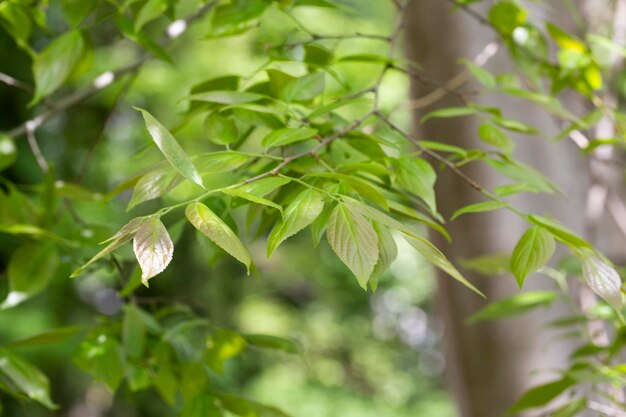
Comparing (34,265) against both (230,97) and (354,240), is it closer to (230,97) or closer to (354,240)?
(230,97)

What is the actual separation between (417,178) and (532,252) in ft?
0.31

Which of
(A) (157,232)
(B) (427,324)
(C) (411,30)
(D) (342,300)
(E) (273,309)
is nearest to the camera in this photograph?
(A) (157,232)

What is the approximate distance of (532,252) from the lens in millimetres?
507

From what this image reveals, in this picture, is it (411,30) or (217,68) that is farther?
(217,68)

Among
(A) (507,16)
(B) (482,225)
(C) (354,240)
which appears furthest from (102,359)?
(B) (482,225)

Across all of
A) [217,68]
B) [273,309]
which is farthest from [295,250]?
[217,68]

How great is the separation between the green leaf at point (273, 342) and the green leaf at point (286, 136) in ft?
0.73

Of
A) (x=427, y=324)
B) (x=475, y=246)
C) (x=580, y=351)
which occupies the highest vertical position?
(x=580, y=351)

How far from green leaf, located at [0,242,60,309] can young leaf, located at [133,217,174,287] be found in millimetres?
391

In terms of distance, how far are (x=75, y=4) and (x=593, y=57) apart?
20.6 inches

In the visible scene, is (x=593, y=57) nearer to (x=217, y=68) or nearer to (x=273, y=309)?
(x=217, y=68)

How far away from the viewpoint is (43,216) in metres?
0.78

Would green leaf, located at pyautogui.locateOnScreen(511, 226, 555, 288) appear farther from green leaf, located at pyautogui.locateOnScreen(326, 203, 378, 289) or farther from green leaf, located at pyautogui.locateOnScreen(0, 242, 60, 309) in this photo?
green leaf, located at pyautogui.locateOnScreen(0, 242, 60, 309)

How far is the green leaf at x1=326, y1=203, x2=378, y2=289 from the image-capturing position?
414 millimetres
